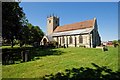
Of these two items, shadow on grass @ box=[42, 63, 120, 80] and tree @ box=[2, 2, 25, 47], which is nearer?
shadow on grass @ box=[42, 63, 120, 80]

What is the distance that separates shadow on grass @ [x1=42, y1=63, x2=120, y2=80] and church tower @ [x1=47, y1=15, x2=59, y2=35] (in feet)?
193

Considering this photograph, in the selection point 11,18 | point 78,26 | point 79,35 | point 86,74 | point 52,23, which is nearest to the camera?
point 86,74

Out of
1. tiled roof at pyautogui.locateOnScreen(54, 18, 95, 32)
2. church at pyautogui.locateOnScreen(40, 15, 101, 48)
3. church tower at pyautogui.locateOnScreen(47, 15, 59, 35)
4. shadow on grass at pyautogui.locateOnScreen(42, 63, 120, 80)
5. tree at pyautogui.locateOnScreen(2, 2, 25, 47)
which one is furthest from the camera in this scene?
church tower at pyautogui.locateOnScreen(47, 15, 59, 35)

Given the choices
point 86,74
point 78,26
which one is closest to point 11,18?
point 86,74

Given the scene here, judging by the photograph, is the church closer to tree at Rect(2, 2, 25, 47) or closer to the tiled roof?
the tiled roof

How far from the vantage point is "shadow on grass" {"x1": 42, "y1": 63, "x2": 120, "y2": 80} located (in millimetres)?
11398

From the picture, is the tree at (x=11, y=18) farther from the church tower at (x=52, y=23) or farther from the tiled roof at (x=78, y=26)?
the church tower at (x=52, y=23)

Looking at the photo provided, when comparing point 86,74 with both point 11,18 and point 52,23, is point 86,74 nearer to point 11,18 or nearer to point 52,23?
point 11,18

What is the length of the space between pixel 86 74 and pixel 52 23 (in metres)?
61.1

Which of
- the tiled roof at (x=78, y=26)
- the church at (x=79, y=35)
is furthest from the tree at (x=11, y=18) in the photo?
the tiled roof at (x=78, y=26)

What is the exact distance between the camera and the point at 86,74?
12.1m

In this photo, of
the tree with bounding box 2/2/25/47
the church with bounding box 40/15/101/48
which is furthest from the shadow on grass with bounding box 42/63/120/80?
the church with bounding box 40/15/101/48

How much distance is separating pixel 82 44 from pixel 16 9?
86.3 feet

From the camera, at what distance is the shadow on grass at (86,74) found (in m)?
11.4
